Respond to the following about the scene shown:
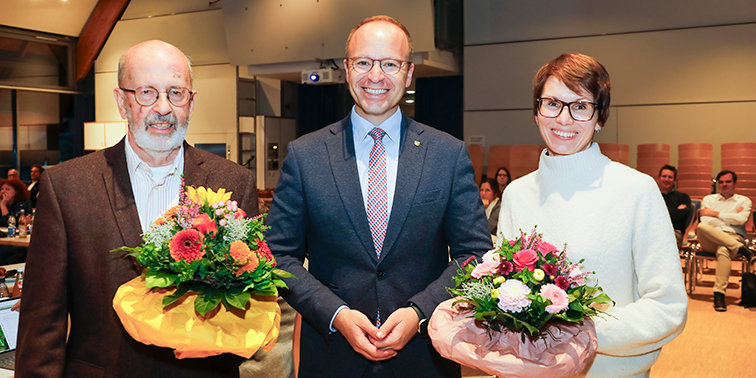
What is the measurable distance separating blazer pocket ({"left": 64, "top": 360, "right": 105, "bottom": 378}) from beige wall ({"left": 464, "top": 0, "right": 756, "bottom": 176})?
10168 mm

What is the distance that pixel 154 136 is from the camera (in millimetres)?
1735

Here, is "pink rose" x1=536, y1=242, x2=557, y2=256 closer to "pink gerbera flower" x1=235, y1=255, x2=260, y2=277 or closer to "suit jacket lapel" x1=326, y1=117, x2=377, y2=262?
"suit jacket lapel" x1=326, y1=117, x2=377, y2=262

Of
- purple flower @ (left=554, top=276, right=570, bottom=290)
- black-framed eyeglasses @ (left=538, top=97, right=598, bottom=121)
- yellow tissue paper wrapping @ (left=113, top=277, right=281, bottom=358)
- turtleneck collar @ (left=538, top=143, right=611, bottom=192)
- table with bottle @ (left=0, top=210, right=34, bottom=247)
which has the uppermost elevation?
black-framed eyeglasses @ (left=538, top=97, right=598, bottom=121)

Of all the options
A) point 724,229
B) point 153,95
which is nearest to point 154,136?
point 153,95

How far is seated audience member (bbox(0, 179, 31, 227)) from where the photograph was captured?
7348 mm

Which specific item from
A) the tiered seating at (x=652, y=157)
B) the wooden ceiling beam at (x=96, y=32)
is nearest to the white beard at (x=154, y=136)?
the tiered seating at (x=652, y=157)

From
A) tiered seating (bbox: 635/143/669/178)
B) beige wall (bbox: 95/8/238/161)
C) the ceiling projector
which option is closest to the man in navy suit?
tiered seating (bbox: 635/143/669/178)

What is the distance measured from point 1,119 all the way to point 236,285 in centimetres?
1414

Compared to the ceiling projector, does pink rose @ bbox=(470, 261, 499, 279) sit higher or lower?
lower

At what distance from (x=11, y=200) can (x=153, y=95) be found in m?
7.08

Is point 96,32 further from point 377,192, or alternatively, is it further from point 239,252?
point 239,252

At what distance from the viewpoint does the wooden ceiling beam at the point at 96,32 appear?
14016mm

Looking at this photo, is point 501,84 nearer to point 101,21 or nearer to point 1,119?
point 101,21

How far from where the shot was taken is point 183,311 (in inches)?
52.9
